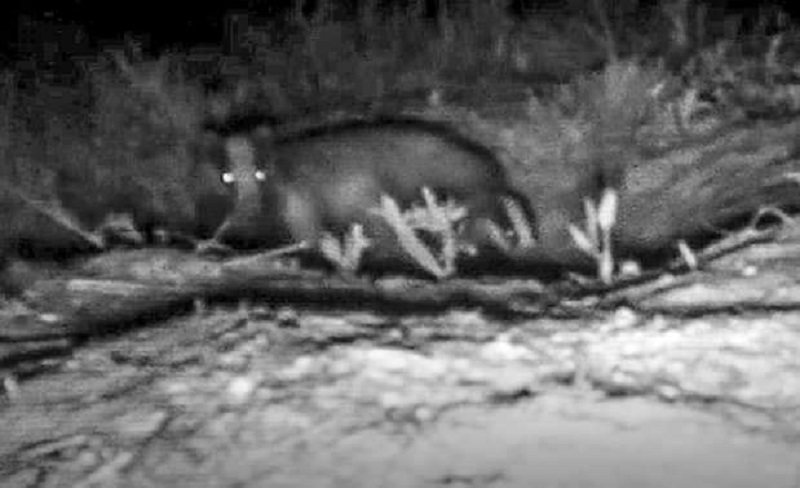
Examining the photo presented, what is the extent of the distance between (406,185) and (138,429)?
7.37ft

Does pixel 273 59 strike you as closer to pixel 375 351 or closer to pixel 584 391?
pixel 375 351

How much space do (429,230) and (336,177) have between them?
0.67m

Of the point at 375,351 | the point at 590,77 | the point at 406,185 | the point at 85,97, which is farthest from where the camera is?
the point at 85,97

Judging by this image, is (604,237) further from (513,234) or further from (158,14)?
(158,14)

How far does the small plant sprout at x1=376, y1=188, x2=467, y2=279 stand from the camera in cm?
361

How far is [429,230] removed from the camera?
4.02m

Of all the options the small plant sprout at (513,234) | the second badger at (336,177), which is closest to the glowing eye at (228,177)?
the second badger at (336,177)

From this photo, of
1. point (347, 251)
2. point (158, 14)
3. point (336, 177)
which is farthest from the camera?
point (158, 14)

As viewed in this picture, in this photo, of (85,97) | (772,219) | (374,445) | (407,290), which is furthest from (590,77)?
(374,445)

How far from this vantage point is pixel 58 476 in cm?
233

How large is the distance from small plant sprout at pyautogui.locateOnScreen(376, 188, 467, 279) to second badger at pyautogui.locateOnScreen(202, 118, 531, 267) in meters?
0.45

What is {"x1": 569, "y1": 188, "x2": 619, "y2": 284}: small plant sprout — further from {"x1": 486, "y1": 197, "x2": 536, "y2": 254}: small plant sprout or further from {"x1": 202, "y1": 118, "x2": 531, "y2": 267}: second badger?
{"x1": 202, "y1": 118, "x2": 531, "y2": 267}: second badger

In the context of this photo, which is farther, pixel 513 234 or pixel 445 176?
pixel 445 176

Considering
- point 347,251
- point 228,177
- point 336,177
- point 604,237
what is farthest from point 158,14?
point 604,237
